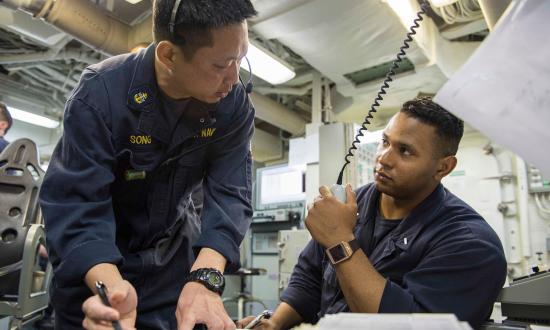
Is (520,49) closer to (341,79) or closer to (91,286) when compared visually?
(91,286)

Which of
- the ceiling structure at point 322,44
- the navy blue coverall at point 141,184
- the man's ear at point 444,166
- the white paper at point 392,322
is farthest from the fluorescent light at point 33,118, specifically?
the white paper at point 392,322

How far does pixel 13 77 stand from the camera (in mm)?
4812

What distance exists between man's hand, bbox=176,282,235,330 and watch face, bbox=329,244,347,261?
0.37m

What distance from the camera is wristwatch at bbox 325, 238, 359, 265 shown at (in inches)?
44.3

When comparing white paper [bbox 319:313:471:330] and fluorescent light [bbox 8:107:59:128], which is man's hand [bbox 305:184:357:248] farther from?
fluorescent light [bbox 8:107:59:128]

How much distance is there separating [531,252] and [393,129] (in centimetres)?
338

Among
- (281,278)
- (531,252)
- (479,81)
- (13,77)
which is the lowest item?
(281,278)

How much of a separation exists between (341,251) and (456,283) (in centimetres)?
31

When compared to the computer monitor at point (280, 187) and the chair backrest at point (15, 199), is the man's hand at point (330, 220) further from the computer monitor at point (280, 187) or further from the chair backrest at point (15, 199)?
the computer monitor at point (280, 187)

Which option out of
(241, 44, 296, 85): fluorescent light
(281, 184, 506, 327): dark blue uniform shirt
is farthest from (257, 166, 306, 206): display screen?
(281, 184, 506, 327): dark blue uniform shirt

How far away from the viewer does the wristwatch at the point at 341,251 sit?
112 cm

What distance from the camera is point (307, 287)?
4.72ft

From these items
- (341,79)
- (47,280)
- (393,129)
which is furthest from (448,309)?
(341,79)

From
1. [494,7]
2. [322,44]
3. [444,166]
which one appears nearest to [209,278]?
[444,166]
